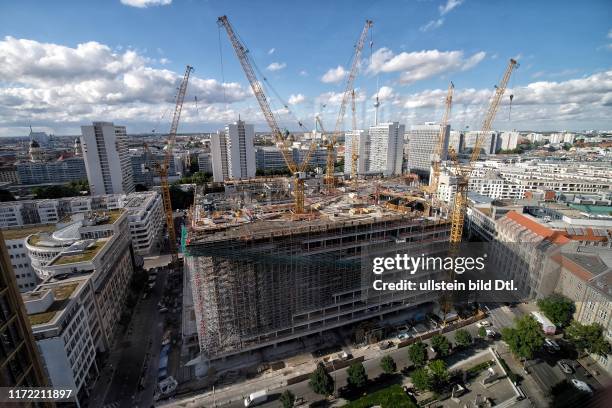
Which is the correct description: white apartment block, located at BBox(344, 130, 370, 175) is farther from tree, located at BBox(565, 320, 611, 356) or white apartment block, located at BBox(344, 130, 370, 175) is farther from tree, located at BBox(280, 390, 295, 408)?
tree, located at BBox(280, 390, 295, 408)

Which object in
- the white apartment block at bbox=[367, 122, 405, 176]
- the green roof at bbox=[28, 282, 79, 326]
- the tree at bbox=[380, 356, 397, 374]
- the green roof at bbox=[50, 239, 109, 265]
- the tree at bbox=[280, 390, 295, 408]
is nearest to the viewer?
the tree at bbox=[280, 390, 295, 408]

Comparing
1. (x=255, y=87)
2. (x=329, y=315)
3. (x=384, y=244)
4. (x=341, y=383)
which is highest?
(x=255, y=87)

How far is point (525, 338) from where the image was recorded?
73.2 feet

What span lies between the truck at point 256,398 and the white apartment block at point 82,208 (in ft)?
101

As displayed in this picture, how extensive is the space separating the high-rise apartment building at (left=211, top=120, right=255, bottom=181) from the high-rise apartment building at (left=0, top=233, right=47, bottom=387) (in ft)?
238

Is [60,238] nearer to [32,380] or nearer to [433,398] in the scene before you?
[32,380]

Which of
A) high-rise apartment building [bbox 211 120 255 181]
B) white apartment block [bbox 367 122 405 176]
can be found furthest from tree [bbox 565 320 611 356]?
white apartment block [bbox 367 122 405 176]

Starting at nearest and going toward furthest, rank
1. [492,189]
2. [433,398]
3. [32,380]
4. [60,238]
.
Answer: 1. [32,380]
2. [433,398]
3. [60,238]
4. [492,189]

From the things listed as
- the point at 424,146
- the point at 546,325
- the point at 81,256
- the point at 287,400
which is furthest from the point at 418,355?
the point at 424,146

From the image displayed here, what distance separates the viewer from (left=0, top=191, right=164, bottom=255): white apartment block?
44.7 metres

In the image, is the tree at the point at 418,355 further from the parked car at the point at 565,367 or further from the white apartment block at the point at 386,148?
the white apartment block at the point at 386,148

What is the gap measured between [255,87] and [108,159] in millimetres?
41436

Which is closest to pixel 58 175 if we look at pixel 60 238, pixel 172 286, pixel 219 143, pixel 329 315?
pixel 219 143

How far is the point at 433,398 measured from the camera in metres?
20.4
